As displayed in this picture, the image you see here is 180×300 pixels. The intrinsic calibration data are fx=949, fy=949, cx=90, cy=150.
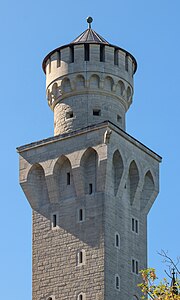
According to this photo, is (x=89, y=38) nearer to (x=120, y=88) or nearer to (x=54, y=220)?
(x=120, y=88)

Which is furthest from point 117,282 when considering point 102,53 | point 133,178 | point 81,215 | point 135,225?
point 102,53

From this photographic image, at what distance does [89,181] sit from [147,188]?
11.8ft

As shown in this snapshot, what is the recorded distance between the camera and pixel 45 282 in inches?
1575

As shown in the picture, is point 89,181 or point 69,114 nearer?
point 89,181

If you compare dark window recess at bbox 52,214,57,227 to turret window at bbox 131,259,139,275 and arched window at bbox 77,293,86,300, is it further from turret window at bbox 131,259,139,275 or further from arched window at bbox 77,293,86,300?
turret window at bbox 131,259,139,275

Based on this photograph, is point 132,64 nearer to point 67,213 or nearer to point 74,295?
point 67,213

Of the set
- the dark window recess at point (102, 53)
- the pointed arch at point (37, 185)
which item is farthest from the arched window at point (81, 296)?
the dark window recess at point (102, 53)

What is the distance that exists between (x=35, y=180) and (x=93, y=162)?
3243 mm

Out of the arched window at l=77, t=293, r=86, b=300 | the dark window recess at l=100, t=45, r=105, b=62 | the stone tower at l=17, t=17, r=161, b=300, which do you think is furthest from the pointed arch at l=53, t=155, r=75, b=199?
the dark window recess at l=100, t=45, r=105, b=62

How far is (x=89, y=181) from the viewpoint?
40.1m

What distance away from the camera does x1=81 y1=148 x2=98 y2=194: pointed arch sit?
1575 inches

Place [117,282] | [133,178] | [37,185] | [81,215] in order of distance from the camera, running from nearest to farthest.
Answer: [117,282] < [81,215] < [133,178] < [37,185]

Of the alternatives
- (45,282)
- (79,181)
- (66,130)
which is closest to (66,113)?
(66,130)

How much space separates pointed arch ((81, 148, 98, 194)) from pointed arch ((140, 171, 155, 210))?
315 centimetres
